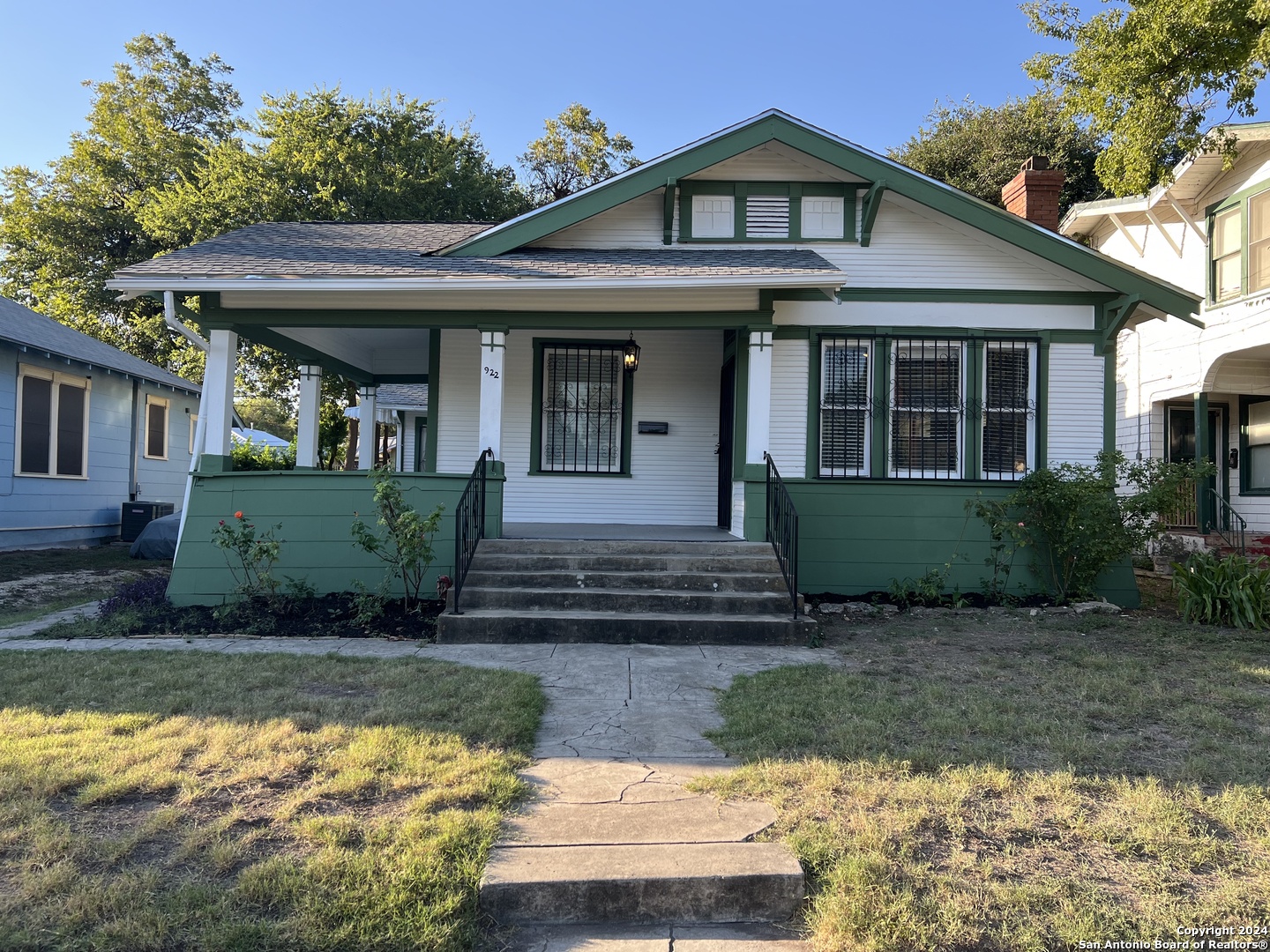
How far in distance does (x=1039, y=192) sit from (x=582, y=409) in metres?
6.09

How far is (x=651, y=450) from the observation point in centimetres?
961

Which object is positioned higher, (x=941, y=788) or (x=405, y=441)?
(x=405, y=441)

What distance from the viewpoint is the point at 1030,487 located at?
795cm

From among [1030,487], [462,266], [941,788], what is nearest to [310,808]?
[941,788]

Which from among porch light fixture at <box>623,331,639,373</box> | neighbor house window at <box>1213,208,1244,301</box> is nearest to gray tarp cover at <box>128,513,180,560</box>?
porch light fixture at <box>623,331,639,373</box>

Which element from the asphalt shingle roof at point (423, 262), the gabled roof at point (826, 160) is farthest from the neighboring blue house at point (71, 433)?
the gabled roof at point (826, 160)

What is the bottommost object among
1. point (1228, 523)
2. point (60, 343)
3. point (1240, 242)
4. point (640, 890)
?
point (640, 890)

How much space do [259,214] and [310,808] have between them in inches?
756

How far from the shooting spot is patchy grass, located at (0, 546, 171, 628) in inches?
308

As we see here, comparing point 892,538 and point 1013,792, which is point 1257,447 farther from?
point 1013,792

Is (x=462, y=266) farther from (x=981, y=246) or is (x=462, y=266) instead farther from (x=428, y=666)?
(x=981, y=246)

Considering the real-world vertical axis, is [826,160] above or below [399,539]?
above

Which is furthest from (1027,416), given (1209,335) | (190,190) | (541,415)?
(190,190)

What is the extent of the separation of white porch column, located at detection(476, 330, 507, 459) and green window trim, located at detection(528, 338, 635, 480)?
1646 millimetres
